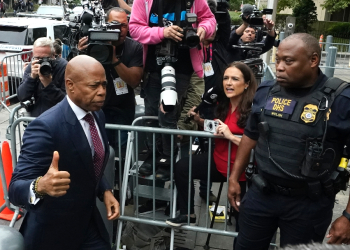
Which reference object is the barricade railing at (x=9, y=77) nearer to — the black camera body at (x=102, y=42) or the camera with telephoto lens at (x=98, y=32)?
the camera with telephoto lens at (x=98, y=32)

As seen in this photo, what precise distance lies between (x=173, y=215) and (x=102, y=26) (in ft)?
5.97

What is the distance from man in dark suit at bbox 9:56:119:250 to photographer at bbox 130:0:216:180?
868 millimetres

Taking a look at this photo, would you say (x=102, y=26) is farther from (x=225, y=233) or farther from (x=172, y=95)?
(x=225, y=233)

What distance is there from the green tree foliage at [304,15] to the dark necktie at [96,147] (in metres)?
26.8

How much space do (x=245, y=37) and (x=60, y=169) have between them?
391cm

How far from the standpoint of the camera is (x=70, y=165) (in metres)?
2.62

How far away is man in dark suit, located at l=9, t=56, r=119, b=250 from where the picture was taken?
250cm

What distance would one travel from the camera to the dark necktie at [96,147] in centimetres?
282

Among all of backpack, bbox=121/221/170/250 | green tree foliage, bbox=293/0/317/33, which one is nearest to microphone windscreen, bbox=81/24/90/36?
backpack, bbox=121/221/170/250

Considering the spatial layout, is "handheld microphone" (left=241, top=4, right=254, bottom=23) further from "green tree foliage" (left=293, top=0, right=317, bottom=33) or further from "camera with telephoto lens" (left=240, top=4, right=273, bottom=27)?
"green tree foliage" (left=293, top=0, right=317, bottom=33)

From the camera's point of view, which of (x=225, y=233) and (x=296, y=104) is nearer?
(x=296, y=104)

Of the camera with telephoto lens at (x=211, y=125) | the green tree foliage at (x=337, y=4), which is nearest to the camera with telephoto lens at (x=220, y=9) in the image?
the camera with telephoto lens at (x=211, y=125)

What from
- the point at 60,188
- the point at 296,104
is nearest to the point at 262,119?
the point at 296,104

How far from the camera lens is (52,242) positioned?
8.94 ft
